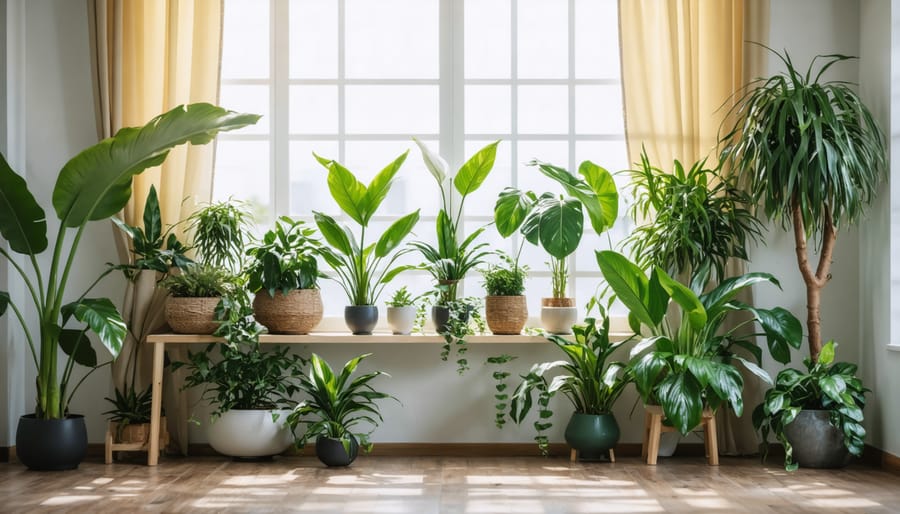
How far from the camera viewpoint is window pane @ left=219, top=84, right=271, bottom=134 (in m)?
5.00

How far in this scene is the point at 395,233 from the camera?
183 inches

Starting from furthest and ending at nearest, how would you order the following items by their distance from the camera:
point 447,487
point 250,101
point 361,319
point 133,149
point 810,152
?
1. point 250,101
2. point 361,319
3. point 810,152
4. point 133,149
5. point 447,487

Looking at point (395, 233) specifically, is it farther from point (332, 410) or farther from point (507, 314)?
point (332, 410)

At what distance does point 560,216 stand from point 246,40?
6.63 feet

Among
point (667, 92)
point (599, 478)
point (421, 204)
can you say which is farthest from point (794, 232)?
point (421, 204)

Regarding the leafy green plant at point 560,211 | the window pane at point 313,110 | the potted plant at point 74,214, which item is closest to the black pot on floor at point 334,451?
the potted plant at point 74,214

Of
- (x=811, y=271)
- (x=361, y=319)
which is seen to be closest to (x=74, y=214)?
(x=361, y=319)

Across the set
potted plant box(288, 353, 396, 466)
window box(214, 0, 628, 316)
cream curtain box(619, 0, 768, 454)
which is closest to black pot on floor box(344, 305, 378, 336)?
potted plant box(288, 353, 396, 466)

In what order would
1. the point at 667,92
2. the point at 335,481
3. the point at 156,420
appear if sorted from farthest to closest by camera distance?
the point at 667,92
the point at 156,420
the point at 335,481

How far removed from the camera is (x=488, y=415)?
15.9 feet

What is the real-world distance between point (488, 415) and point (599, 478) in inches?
33.5

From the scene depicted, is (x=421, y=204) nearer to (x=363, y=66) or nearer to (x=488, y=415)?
(x=363, y=66)

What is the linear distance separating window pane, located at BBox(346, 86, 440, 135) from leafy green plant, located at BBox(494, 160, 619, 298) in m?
0.70

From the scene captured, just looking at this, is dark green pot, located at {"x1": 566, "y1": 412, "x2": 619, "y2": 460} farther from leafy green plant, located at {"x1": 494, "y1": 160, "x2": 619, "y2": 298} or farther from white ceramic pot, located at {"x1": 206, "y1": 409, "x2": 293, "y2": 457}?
white ceramic pot, located at {"x1": 206, "y1": 409, "x2": 293, "y2": 457}
